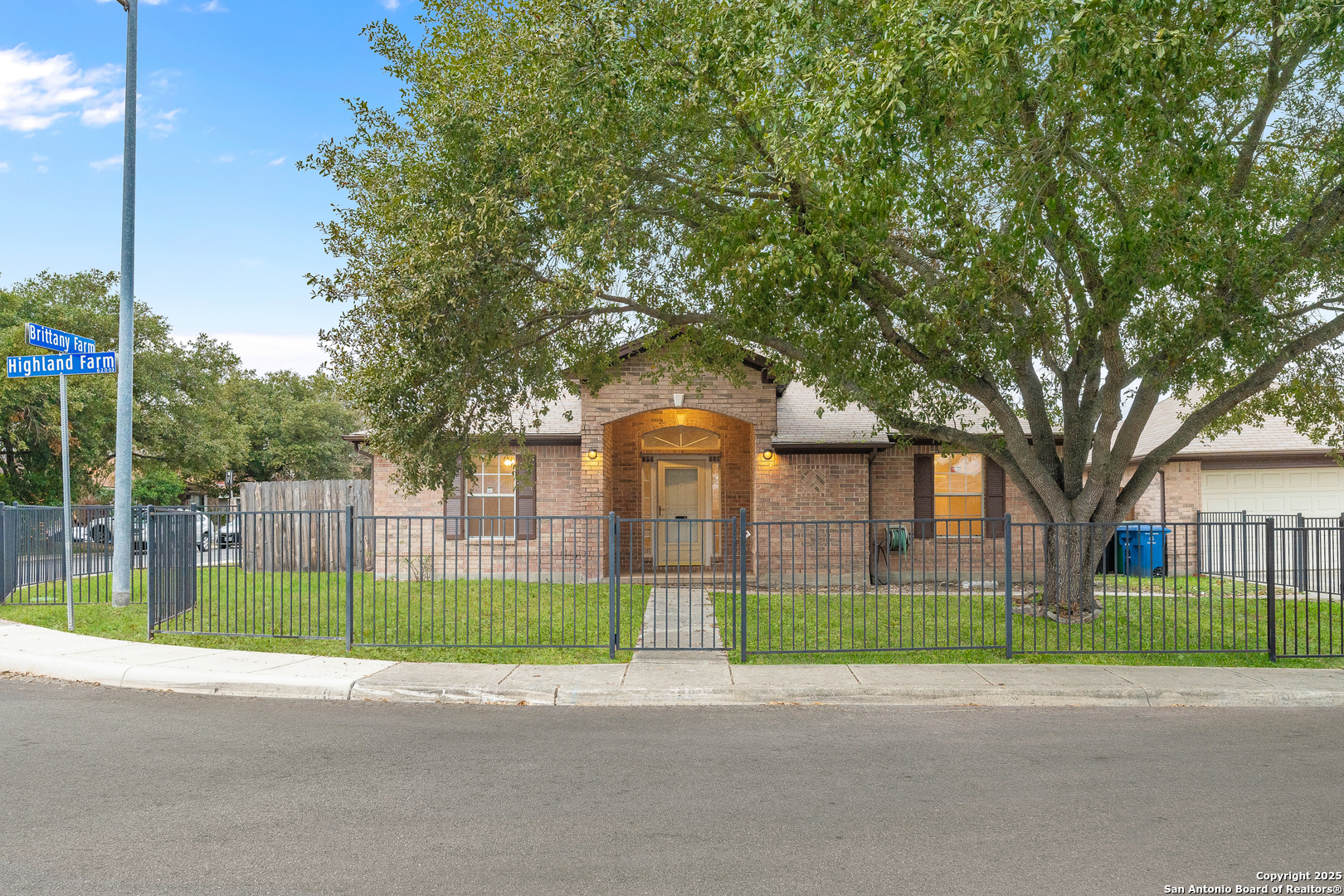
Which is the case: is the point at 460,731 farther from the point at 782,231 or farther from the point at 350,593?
the point at 782,231

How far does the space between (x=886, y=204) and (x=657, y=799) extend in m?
6.22

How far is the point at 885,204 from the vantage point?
28.3 ft

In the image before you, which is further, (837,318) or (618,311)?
(618,311)

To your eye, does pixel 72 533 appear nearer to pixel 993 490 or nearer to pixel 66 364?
pixel 66 364

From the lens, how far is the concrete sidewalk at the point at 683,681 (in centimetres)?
775

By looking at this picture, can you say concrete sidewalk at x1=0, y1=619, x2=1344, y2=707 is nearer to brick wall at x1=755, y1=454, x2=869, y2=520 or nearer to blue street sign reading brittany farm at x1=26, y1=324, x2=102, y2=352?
blue street sign reading brittany farm at x1=26, y1=324, x2=102, y2=352

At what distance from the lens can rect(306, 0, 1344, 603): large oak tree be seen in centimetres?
807

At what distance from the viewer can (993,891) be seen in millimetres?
3951

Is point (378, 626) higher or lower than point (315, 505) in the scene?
lower

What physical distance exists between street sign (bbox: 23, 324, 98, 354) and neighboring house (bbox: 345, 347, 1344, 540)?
638 centimetres

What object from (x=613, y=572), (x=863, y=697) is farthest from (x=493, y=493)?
(x=863, y=697)

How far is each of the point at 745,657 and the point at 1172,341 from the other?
5.73 metres

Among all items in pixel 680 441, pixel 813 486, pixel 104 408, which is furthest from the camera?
pixel 104 408

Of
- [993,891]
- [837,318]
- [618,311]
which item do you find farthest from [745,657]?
[618,311]
